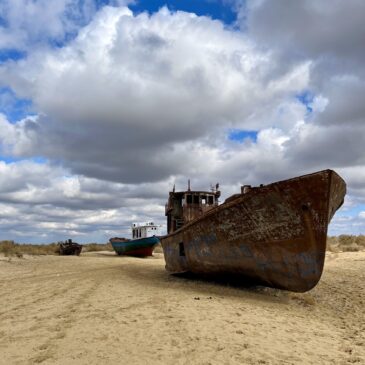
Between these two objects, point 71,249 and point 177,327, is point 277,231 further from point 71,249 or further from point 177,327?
point 71,249

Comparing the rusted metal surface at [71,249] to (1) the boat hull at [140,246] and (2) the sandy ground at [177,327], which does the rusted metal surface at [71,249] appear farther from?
(2) the sandy ground at [177,327]

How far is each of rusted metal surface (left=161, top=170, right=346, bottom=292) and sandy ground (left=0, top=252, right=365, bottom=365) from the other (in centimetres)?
59

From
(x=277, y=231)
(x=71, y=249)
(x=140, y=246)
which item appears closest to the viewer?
(x=277, y=231)

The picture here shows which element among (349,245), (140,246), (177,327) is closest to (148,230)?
(140,246)

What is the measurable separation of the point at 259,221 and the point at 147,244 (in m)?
19.6

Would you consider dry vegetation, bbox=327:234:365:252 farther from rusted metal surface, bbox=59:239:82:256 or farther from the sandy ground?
rusted metal surface, bbox=59:239:82:256

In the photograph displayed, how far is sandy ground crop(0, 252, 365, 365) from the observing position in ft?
14.0

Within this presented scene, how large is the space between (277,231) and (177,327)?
11.7 feet

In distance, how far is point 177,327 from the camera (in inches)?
210

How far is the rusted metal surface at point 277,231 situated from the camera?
7.72 meters

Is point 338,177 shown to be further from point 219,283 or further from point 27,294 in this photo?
point 27,294

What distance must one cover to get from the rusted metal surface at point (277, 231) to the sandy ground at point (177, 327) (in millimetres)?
587

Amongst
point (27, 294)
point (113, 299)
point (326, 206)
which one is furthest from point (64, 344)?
point (326, 206)

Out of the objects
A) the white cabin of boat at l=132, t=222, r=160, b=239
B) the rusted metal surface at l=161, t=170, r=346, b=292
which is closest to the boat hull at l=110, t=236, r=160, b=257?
the white cabin of boat at l=132, t=222, r=160, b=239
